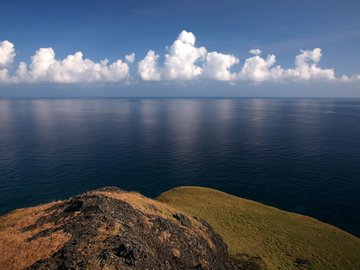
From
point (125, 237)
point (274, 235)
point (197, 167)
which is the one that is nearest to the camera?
point (125, 237)

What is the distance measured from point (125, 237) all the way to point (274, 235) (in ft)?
→ 118

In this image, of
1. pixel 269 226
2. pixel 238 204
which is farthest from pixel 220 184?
pixel 269 226

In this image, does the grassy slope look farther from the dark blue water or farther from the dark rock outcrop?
the dark blue water

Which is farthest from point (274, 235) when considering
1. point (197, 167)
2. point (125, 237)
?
point (197, 167)

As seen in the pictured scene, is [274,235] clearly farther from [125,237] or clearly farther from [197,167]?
[197,167]

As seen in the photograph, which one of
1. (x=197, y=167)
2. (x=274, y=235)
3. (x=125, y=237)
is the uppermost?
(x=125, y=237)

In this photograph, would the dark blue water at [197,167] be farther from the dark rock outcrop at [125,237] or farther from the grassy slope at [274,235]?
the dark rock outcrop at [125,237]

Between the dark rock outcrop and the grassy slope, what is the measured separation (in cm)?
819

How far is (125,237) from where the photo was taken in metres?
30.0

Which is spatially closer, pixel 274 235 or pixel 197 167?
pixel 274 235

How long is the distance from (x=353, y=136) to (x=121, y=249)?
18420 cm

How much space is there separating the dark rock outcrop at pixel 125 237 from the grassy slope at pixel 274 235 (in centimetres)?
819

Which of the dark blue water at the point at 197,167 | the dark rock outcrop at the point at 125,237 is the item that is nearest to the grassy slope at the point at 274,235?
the dark rock outcrop at the point at 125,237

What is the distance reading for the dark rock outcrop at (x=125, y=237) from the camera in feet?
86.0
